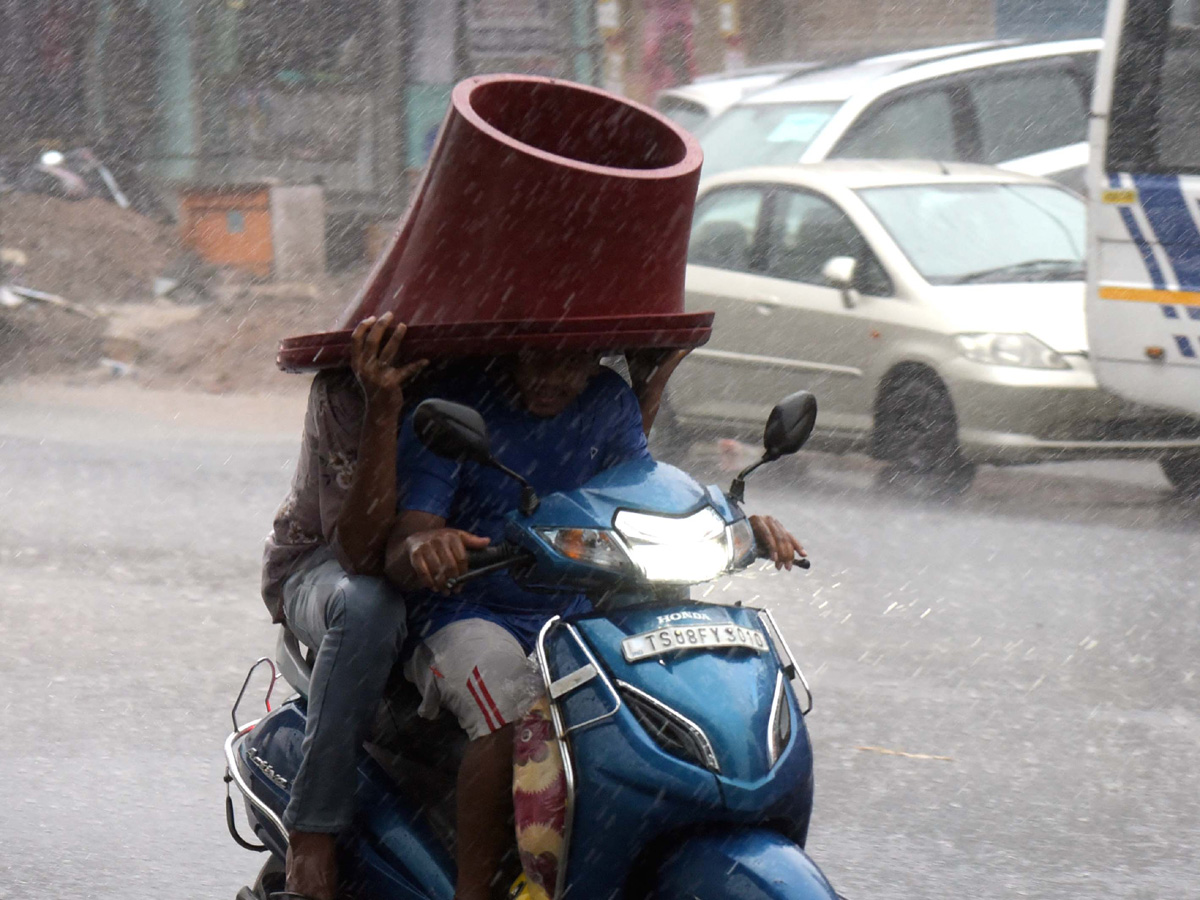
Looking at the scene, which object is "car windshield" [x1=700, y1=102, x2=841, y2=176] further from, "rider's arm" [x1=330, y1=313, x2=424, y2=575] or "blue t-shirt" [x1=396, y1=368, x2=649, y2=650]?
"rider's arm" [x1=330, y1=313, x2=424, y2=575]

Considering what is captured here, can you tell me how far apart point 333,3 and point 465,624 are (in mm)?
20519

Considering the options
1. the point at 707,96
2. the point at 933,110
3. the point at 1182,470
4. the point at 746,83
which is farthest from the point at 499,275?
the point at 746,83

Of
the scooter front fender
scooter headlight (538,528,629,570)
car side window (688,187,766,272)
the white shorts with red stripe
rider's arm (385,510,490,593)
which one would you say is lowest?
car side window (688,187,766,272)

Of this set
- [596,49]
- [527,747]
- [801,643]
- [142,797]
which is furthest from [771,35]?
[527,747]

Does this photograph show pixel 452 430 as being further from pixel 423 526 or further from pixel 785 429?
pixel 785 429

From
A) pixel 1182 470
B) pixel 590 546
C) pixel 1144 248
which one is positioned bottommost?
pixel 1182 470

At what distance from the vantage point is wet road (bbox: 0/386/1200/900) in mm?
4758

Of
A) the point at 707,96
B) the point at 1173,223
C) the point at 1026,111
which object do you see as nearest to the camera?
the point at 1173,223

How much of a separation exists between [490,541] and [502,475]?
16 centimetres

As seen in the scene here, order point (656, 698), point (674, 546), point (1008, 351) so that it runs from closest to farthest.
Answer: point (656, 698) < point (674, 546) < point (1008, 351)

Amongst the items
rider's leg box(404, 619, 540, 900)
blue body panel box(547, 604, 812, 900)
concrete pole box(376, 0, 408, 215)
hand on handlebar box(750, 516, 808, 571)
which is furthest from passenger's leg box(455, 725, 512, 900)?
concrete pole box(376, 0, 408, 215)

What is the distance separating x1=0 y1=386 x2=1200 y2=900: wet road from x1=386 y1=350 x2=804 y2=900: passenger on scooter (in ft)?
4.75

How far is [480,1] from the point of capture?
73.5 ft

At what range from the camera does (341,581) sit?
11.2 ft
